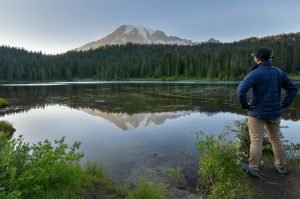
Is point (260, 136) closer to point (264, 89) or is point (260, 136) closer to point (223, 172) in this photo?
point (264, 89)

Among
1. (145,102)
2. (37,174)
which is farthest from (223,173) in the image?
(145,102)

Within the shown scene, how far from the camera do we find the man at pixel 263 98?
24.3 ft

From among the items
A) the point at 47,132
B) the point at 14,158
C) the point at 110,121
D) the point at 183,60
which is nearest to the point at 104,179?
the point at 14,158

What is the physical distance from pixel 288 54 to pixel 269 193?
115479 millimetres

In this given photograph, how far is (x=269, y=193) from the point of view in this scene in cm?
693

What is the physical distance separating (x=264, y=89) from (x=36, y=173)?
20.3ft

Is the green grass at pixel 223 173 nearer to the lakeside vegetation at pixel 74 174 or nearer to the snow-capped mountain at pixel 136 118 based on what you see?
the lakeside vegetation at pixel 74 174

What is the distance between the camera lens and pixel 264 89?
7449 millimetres

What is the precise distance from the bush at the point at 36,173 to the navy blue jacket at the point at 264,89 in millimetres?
4995

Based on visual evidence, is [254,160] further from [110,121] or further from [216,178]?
[110,121]

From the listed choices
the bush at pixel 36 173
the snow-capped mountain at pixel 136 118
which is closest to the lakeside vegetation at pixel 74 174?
the bush at pixel 36 173

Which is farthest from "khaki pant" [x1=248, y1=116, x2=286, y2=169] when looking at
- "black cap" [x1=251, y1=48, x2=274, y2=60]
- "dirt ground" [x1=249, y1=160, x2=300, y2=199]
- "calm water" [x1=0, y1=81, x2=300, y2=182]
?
"calm water" [x1=0, y1=81, x2=300, y2=182]

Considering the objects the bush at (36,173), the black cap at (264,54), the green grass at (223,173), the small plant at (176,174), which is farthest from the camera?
the small plant at (176,174)

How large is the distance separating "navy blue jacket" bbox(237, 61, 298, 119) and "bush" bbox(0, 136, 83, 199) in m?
4.99
